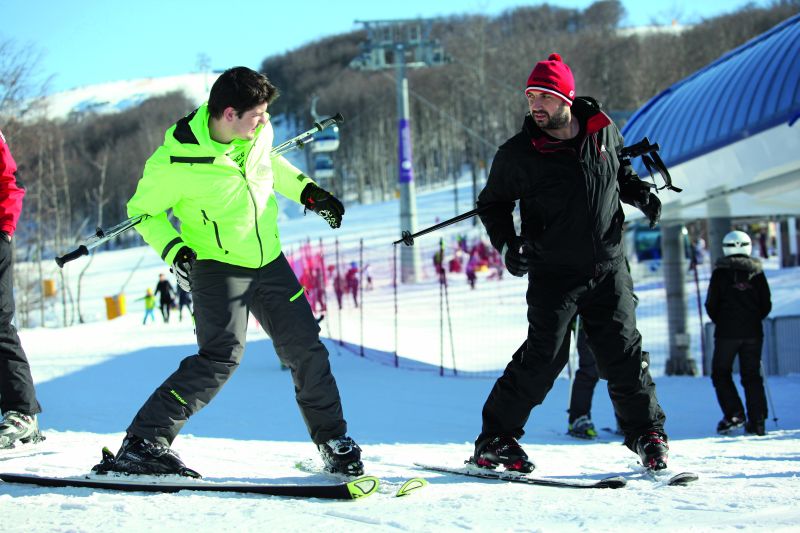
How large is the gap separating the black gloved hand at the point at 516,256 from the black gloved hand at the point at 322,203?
0.71 m

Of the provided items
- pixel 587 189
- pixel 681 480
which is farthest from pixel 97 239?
pixel 681 480

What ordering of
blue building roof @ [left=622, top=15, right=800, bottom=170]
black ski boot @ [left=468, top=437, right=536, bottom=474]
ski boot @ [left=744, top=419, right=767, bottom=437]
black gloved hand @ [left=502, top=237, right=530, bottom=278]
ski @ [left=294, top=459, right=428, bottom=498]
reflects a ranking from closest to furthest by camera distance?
ski @ [left=294, top=459, right=428, bottom=498] → black gloved hand @ [left=502, top=237, right=530, bottom=278] → black ski boot @ [left=468, top=437, right=536, bottom=474] → ski boot @ [left=744, top=419, right=767, bottom=437] → blue building roof @ [left=622, top=15, right=800, bottom=170]

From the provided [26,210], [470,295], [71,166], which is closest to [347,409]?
[470,295]

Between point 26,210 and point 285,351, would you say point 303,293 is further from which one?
point 26,210

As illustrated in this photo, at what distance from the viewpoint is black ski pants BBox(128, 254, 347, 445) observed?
357 cm

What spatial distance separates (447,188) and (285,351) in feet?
197

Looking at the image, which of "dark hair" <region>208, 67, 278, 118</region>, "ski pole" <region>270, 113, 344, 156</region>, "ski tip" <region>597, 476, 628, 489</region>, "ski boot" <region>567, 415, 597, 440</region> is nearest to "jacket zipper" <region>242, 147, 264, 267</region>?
"dark hair" <region>208, 67, 278, 118</region>

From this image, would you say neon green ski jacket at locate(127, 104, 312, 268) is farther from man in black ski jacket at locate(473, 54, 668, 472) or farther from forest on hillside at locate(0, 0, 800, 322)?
forest on hillside at locate(0, 0, 800, 322)

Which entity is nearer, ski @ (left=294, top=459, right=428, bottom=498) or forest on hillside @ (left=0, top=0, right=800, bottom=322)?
ski @ (left=294, top=459, right=428, bottom=498)

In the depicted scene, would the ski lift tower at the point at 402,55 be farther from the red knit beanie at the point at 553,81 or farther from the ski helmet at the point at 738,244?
the red knit beanie at the point at 553,81

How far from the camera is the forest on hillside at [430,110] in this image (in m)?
50.3

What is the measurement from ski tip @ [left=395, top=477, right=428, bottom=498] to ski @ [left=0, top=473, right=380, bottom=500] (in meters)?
0.10

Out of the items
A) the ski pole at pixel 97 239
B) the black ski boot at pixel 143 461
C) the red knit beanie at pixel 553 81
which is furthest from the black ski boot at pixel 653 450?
the ski pole at pixel 97 239

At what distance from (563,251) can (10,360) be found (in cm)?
274
